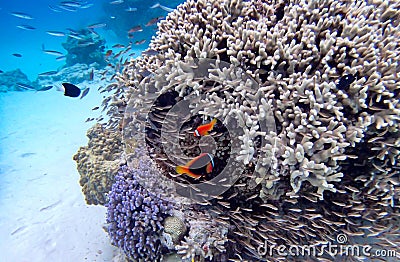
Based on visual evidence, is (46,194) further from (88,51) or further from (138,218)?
(88,51)

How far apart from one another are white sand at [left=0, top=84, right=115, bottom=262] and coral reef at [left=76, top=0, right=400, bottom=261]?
2.36 m

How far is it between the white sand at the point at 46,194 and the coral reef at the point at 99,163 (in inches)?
24.9

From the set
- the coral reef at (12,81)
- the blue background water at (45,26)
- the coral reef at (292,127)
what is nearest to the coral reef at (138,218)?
the coral reef at (292,127)

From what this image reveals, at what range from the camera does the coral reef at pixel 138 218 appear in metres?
2.79

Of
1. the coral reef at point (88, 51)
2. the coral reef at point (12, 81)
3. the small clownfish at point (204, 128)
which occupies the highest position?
the coral reef at point (88, 51)

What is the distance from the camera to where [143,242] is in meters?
2.81

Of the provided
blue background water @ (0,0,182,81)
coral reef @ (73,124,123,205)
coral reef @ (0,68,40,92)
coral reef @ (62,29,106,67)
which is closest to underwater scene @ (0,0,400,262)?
coral reef @ (73,124,123,205)

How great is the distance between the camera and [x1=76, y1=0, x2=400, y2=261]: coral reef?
220cm

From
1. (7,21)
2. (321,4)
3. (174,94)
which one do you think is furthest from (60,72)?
(7,21)

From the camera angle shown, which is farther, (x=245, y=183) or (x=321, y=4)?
(x=321, y=4)

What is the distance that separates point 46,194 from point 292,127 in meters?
6.05

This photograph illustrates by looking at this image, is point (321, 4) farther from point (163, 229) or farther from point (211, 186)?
point (163, 229)

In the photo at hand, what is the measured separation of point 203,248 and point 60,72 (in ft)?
57.3

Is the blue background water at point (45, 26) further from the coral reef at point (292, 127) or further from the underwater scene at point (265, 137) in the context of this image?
the coral reef at point (292, 127)
